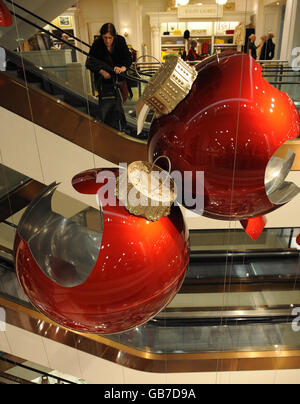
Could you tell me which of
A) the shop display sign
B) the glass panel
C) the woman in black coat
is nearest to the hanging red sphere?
the woman in black coat

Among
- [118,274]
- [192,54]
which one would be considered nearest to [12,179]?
[192,54]

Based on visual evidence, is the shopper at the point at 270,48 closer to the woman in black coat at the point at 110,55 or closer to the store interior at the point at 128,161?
the store interior at the point at 128,161

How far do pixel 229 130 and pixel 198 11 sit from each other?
0.40m

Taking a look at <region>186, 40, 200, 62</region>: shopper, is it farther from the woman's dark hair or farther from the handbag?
the handbag

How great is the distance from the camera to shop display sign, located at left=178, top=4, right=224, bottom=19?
1.99 ft

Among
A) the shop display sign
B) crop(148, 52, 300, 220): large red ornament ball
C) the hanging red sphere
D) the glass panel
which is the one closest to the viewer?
crop(148, 52, 300, 220): large red ornament ball

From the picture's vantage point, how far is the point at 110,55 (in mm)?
706

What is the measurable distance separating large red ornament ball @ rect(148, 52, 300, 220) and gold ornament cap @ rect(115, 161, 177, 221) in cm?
3

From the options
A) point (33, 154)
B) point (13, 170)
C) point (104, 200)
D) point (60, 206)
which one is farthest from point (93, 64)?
point (13, 170)

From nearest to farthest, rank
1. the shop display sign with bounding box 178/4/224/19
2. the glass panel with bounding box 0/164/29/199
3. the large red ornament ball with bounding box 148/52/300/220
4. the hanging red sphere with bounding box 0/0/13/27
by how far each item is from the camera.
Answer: the large red ornament ball with bounding box 148/52/300/220 < the shop display sign with bounding box 178/4/224/19 < the hanging red sphere with bounding box 0/0/13/27 < the glass panel with bounding box 0/164/29/199

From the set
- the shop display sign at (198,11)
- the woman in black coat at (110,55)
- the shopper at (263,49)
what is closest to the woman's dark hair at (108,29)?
the woman in black coat at (110,55)

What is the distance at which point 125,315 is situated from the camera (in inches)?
16.8

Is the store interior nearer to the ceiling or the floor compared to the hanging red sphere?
nearer to the floor

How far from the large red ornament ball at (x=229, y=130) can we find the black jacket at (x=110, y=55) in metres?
0.34
